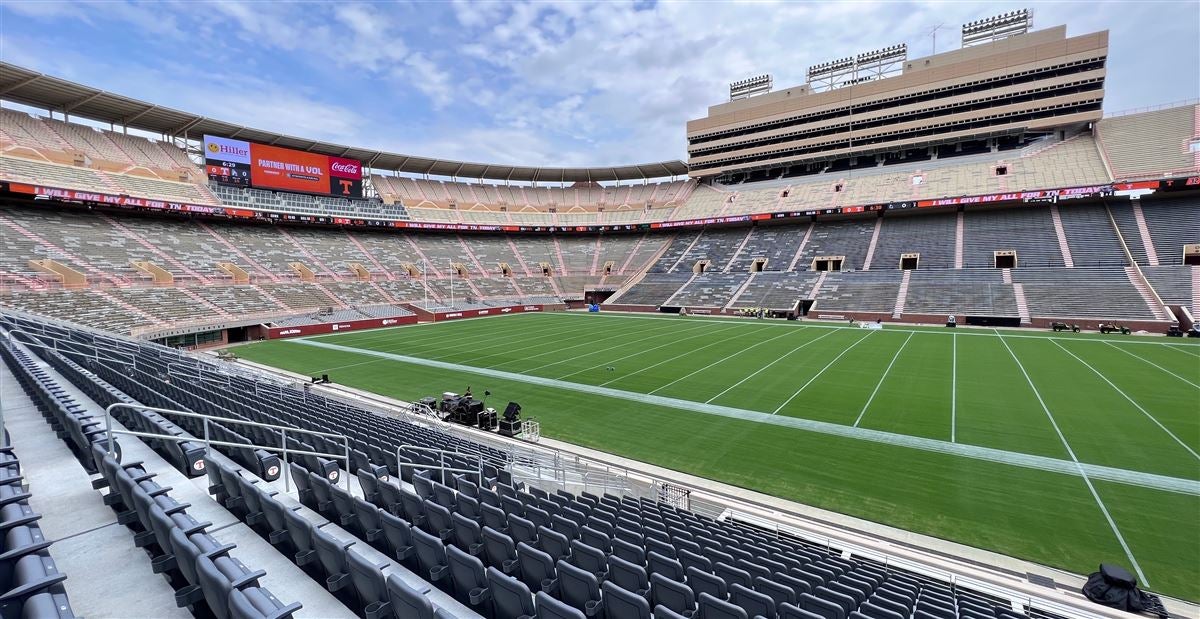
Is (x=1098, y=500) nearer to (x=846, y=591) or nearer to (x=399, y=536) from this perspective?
(x=846, y=591)

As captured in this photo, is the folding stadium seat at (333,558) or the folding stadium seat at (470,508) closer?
the folding stadium seat at (333,558)

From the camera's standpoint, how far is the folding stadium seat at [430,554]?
452 cm

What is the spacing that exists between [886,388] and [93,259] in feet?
172

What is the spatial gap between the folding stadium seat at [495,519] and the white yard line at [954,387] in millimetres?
13274

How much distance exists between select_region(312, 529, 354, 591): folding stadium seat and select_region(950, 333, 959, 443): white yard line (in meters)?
15.2

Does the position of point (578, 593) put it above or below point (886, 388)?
Answer: above

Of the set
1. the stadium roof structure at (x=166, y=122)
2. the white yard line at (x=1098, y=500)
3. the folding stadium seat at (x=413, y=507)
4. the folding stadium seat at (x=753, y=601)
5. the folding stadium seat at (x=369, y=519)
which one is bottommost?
the white yard line at (x=1098, y=500)

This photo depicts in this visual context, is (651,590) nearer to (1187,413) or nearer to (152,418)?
(152,418)

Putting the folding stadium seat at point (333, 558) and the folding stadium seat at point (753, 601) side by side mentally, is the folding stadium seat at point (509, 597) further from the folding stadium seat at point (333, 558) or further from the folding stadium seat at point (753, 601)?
the folding stadium seat at point (753, 601)

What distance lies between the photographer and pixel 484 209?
71.7 metres

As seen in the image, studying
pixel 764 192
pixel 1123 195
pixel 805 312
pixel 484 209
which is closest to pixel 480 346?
pixel 805 312

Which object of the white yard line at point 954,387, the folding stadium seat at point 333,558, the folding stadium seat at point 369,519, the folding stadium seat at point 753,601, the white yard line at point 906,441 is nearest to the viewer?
the folding stadium seat at point 333,558

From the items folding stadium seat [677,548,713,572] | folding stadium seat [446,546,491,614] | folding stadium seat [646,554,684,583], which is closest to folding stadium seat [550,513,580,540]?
folding stadium seat [646,554,684,583]

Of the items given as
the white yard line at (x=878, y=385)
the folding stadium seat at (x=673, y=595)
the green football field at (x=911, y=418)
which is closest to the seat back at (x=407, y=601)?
the folding stadium seat at (x=673, y=595)
